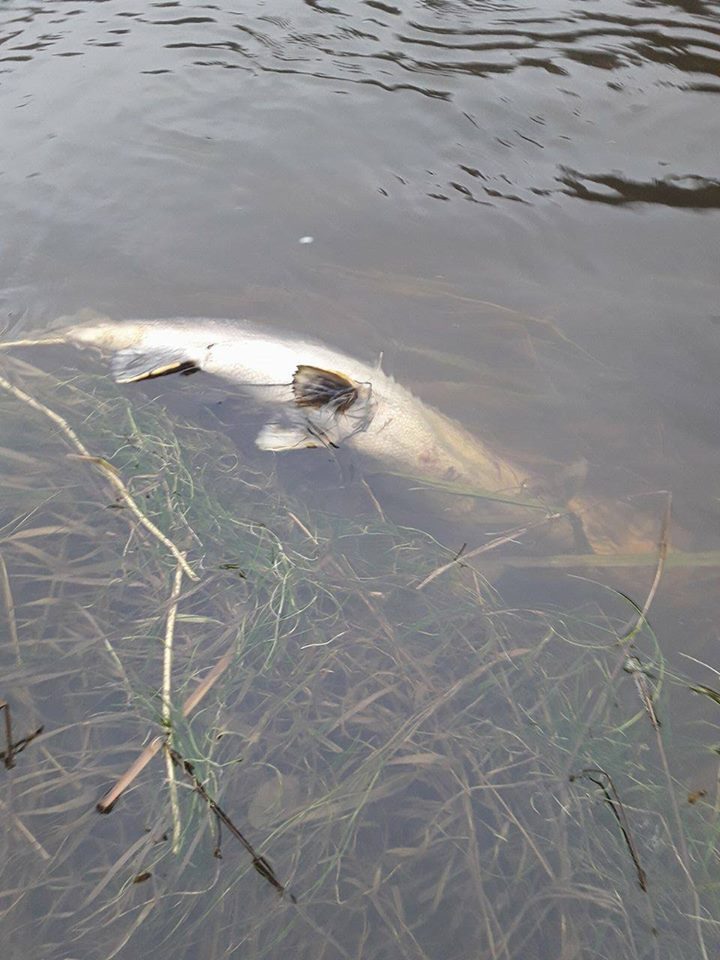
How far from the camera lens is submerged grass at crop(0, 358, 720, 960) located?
2.28 metres

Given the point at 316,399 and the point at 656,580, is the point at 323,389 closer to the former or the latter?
the point at 316,399

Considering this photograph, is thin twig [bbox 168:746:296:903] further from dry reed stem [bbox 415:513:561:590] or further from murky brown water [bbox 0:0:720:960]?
dry reed stem [bbox 415:513:561:590]

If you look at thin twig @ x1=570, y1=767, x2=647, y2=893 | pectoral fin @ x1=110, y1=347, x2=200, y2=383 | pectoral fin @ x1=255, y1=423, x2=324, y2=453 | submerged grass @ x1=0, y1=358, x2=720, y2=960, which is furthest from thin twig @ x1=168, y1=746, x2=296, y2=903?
pectoral fin @ x1=110, y1=347, x2=200, y2=383

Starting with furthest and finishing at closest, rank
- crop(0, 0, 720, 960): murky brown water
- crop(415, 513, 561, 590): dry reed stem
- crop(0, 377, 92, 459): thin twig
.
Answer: crop(0, 0, 720, 960): murky brown water, crop(0, 377, 92, 459): thin twig, crop(415, 513, 561, 590): dry reed stem

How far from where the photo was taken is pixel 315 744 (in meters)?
2.61

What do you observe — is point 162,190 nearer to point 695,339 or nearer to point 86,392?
point 86,392

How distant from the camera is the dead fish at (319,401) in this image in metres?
3.44

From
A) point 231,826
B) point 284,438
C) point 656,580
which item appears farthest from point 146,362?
point 656,580

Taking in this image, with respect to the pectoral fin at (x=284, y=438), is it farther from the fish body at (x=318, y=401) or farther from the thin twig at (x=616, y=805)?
the thin twig at (x=616, y=805)

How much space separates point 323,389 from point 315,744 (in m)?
1.50

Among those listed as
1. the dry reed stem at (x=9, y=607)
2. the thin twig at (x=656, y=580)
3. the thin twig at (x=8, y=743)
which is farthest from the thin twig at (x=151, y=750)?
the thin twig at (x=656, y=580)

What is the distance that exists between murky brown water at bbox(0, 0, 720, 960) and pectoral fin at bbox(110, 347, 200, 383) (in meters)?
0.25

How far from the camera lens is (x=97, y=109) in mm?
5352

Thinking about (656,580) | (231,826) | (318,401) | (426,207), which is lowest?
(231,826)
